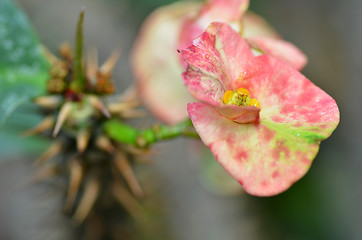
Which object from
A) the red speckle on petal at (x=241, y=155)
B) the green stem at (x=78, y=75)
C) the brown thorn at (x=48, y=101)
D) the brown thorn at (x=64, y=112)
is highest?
the red speckle on petal at (x=241, y=155)

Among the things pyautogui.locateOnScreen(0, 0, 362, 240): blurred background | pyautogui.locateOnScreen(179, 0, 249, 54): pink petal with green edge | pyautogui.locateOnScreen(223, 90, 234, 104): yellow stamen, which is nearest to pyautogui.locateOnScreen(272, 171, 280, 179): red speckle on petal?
pyautogui.locateOnScreen(223, 90, 234, 104): yellow stamen

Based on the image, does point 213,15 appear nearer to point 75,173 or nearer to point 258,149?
point 258,149

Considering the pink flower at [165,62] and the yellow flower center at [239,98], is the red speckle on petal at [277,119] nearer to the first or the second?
the yellow flower center at [239,98]

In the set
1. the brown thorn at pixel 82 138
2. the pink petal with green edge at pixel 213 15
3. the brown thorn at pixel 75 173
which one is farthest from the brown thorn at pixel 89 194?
the pink petal with green edge at pixel 213 15

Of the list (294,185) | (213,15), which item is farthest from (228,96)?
(294,185)

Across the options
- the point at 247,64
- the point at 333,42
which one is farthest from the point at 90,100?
the point at 333,42

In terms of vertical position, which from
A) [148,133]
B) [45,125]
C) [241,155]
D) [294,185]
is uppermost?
[241,155]
